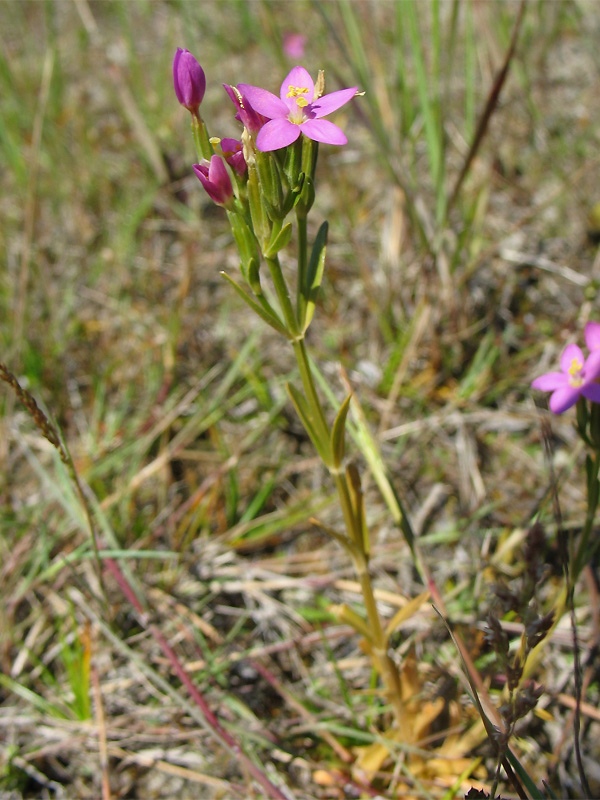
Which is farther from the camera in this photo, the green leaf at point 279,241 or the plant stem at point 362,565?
the plant stem at point 362,565

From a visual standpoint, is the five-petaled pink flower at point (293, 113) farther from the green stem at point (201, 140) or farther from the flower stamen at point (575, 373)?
the flower stamen at point (575, 373)

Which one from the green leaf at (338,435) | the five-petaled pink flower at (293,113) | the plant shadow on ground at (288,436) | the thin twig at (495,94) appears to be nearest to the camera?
the five-petaled pink flower at (293,113)

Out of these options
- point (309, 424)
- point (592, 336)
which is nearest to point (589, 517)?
point (592, 336)

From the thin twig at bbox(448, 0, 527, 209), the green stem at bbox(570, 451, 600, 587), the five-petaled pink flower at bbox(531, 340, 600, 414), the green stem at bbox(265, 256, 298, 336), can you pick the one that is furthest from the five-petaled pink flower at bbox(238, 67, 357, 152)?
the thin twig at bbox(448, 0, 527, 209)

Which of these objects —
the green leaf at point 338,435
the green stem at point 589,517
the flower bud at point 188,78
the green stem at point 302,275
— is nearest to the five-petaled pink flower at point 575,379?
the green stem at point 589,517

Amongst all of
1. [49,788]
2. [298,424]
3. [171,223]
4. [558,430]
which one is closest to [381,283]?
[298,424]

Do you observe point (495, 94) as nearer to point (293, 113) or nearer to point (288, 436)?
point (293, 113)

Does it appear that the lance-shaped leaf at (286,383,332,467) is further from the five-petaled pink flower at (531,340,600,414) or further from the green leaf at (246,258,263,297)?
the five-petaled pink flower at (531,340,600,414)
